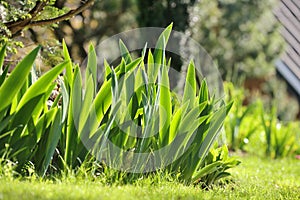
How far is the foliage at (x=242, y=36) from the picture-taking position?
371 inches

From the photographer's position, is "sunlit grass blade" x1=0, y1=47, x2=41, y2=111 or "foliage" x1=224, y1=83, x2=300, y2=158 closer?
"sunlit grass blade" x1=0, y1=47, x2=41, y2=111

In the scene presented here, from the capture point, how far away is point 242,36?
33.2 ft

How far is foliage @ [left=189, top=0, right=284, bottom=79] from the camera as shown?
943 cm

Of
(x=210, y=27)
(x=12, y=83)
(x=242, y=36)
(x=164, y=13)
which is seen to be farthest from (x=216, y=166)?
(x=242, y=36)

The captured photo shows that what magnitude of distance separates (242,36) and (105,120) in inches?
285

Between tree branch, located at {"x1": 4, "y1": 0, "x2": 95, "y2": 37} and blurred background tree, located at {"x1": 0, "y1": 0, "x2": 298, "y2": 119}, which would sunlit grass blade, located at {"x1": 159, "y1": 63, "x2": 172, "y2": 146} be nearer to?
tree branch, located at {"x1": 4, "y1": 0, "x2": 95, "y2": 37}

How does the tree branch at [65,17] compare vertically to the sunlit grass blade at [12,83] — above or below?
above

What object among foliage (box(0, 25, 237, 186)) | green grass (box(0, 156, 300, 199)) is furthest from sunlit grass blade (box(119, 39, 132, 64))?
green grass (box(0, 156, 300, 199))

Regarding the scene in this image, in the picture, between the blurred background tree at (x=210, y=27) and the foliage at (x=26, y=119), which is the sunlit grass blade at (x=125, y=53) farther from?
the blurred background tree at (x=210, y=27)

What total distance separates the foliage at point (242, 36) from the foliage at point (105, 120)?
571 cm

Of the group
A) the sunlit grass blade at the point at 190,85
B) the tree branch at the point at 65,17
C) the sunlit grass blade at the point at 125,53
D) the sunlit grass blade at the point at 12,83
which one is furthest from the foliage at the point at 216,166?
→ the sunlit grass blade at the point at 12,83

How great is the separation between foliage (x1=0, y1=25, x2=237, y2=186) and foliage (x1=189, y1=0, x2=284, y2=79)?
571 cm

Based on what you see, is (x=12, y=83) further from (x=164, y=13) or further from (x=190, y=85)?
(x=164, y=13)

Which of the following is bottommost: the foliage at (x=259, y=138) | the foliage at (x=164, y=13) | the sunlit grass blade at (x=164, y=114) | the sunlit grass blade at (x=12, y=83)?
the foliage at (x=259, y=138)
